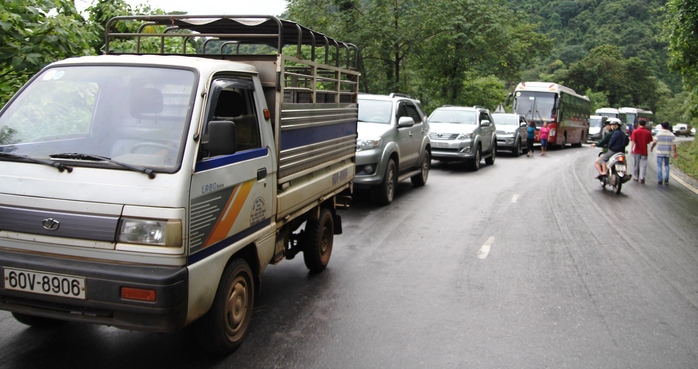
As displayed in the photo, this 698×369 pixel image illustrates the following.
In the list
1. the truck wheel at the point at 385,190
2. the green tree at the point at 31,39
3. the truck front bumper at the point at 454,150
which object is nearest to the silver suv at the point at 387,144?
the truck wheel at the point at 385,190

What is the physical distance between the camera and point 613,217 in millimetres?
11109

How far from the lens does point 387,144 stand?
37.0 ft

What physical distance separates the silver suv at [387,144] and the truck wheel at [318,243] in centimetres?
412

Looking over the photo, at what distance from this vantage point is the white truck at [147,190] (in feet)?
11.8

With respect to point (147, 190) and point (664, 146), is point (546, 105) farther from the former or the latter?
point (147, 190)

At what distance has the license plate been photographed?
3582 mm

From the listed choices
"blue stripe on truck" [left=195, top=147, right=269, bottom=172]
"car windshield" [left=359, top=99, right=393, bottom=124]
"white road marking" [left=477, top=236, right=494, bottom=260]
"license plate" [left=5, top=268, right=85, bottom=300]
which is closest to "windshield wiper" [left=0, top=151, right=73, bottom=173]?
"license plate" [left=5, top=268, right=85, bottom=300]

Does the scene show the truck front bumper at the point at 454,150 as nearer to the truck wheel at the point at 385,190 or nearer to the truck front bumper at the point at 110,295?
the truck wheel at the point at 385,190

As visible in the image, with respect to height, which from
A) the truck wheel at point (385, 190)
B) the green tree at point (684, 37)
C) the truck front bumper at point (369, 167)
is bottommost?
the truck wheel at point (385, 190)

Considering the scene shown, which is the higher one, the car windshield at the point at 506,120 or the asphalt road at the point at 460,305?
the car windshield at the point at 506,120

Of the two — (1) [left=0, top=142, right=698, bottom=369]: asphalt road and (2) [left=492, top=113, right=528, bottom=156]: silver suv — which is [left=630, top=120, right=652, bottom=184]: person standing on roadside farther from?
(2) [left=492, top=113, right=528, bottom=156]: silver suv

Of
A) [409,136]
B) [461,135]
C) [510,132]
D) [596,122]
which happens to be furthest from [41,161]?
[596,122]

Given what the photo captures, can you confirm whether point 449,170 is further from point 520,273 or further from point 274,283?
point 274,283

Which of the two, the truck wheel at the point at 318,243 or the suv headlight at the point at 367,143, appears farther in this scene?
the suv headlight at the point at 367,143
